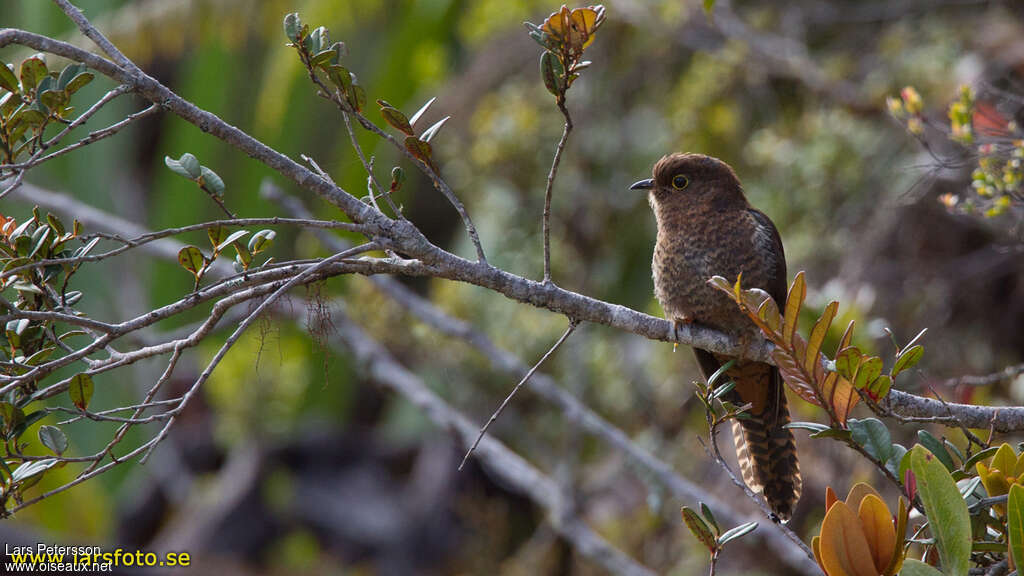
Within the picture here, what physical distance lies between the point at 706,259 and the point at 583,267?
8.29 ft

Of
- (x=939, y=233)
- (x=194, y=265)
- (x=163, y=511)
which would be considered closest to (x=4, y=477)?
(x=194, y=265)

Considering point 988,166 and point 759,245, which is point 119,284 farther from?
point 988,166

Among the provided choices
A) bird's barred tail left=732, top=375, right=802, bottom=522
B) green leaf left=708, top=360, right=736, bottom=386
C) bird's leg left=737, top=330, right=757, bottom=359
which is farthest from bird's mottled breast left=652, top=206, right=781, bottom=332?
green leaf left=708, top=360, right=736, bottom=386

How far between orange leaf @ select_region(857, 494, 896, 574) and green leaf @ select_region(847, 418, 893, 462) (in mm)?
261

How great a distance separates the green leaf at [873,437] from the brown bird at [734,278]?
1.01 meters

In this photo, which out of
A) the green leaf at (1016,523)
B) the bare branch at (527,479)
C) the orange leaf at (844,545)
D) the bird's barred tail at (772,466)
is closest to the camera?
the green leaf at (1016,523)

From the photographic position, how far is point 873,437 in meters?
2.17

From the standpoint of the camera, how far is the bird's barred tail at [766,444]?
11.1 ft

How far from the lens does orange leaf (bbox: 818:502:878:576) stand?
188cm

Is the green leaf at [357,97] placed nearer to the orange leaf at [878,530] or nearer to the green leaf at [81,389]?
the green leaf at [81,389]

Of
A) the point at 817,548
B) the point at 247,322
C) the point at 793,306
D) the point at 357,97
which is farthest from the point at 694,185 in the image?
the point at 247,322

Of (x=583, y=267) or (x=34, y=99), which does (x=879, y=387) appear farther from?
(x=583, y=267)

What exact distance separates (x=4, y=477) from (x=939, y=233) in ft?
16.6

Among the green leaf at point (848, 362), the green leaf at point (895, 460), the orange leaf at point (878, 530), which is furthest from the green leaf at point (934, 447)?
the orange leaf at point (878, 530)
